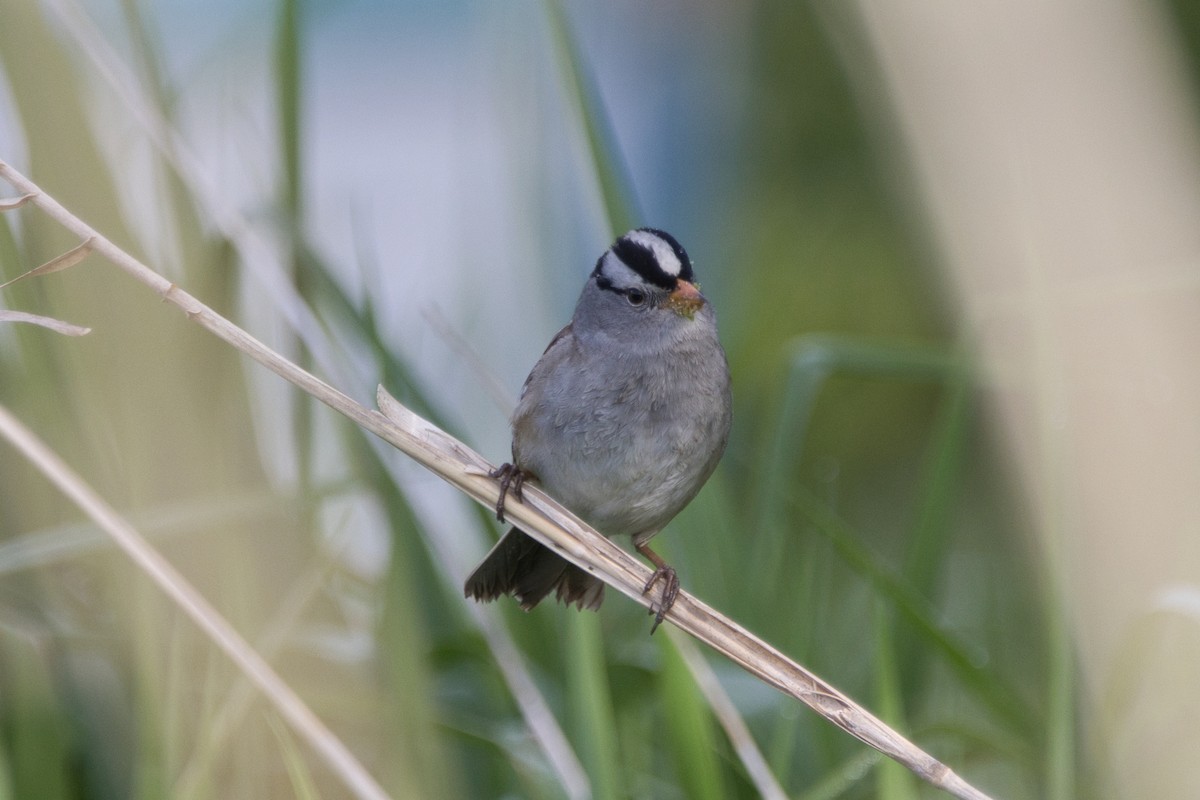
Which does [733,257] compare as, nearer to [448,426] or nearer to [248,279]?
[448,426]

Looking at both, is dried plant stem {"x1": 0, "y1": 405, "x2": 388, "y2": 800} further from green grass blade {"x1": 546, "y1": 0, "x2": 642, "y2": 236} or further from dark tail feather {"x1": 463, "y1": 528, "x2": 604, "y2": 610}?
green grass blade {"x1": 546, "y1": 0, "x2": 642, "y2": 236}

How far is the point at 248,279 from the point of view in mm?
2143

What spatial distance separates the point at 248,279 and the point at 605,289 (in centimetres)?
65

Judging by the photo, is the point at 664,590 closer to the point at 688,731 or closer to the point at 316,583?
the point at 688,731

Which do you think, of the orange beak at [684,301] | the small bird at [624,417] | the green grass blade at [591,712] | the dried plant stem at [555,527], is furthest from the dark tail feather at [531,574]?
the orange beak at [684,301]

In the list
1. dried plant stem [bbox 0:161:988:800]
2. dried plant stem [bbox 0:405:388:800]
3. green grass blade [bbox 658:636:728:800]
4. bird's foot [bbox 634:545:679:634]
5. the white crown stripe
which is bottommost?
dried plant stem [bbox 0:405:388:800]

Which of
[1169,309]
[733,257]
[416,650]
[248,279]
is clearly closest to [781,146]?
[733,257]

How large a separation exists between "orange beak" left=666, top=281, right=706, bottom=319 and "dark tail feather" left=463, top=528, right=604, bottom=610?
1.60 feet

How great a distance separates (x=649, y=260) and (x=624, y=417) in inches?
11.2

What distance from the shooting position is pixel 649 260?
2.08 metres

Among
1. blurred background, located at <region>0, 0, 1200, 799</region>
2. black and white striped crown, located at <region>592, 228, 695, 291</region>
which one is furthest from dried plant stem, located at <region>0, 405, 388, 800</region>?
black and white striped crown, located at <region>592, 228, 695, 291</region>

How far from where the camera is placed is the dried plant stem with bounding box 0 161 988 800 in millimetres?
1386

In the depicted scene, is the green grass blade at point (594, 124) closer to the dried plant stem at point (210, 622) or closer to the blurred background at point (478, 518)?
the blurred background at point (478, 518)

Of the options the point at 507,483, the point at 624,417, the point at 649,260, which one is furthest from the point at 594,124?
the point at 507,483
